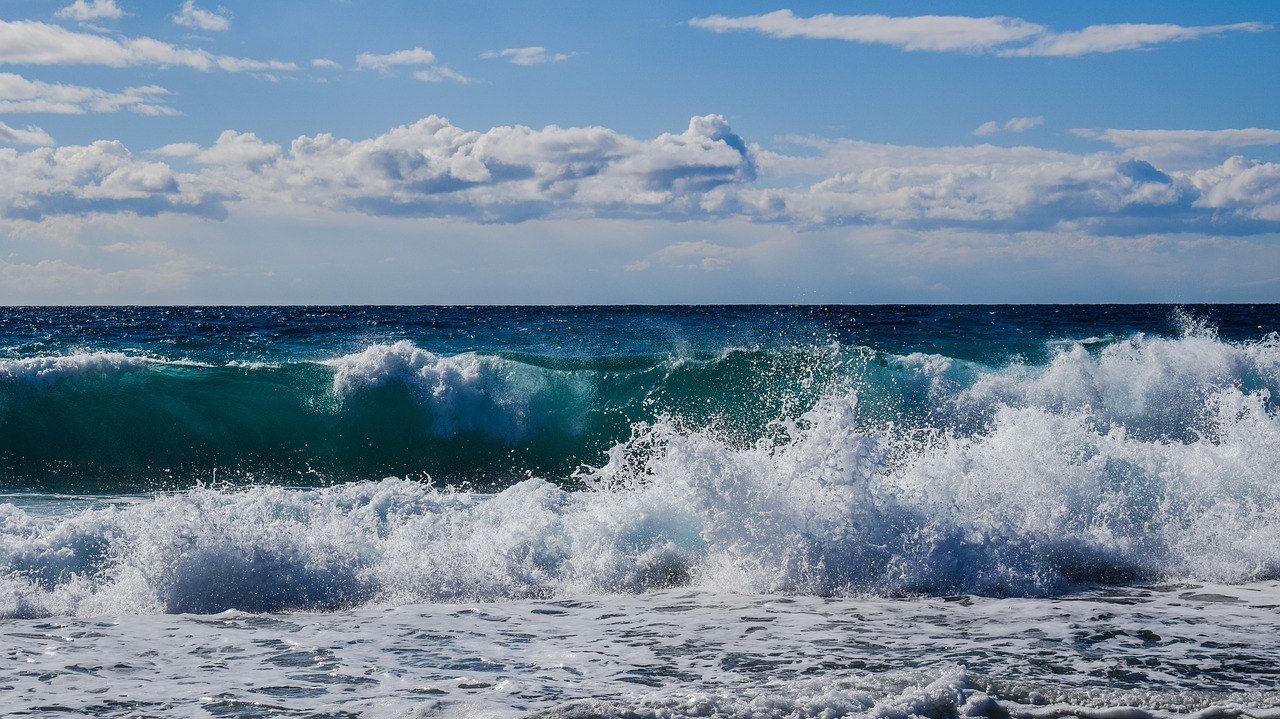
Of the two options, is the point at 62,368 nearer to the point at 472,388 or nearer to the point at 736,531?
the point at 472,388

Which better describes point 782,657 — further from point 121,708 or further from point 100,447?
point 100,447

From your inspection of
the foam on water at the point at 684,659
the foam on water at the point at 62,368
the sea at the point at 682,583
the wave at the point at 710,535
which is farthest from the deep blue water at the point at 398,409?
the foam on water at the point at 684,659

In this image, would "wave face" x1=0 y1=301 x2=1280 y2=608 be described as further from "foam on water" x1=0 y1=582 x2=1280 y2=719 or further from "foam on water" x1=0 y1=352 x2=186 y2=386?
"foam on water" x1=0 y1=582 x2=1280 y2=719

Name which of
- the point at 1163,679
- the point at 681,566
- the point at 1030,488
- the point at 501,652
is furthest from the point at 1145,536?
the point at 501,652

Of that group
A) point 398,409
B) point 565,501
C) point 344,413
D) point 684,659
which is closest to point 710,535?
point 565,501

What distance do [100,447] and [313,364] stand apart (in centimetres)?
342

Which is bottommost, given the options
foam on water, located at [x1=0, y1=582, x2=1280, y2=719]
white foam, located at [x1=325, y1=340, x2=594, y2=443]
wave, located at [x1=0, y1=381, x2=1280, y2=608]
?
foam on water, located at [x1=0, y1=582, x2=1280, y2=719]

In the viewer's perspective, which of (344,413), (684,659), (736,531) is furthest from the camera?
(344,413)

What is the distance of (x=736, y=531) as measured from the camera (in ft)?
24.8

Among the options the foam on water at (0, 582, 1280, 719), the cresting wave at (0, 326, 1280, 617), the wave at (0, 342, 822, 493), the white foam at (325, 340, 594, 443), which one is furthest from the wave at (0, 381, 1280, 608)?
the white foam at (325, 340, 594, 443)

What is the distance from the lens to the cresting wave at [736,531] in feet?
23.2

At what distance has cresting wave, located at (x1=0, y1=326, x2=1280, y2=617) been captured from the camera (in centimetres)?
706

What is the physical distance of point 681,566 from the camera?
24.7ft

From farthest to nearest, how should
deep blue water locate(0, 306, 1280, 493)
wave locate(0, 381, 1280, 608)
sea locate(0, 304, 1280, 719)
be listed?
deep blue water locate(0, 306, 1280, 493) → wave locate(0, 381, 1280, 608) → sea locate(0, 304, 1280, 719)
